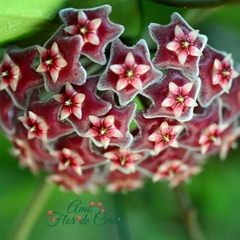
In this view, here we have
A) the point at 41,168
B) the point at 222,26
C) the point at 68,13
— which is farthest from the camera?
the point at 222,26

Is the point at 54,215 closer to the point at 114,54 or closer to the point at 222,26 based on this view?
the point at 114,54

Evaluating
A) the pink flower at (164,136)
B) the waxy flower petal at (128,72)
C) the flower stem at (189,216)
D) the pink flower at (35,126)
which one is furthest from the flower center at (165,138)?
the flower stem at (189,216)

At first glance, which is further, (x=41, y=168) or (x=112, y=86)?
(x=41, y=168)

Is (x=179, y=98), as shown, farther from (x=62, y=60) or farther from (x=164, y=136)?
(x=62, y=60)

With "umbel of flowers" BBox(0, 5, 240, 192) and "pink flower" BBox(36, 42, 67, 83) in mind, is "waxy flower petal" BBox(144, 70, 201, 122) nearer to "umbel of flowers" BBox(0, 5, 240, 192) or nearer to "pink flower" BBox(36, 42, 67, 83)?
"umbel of flowers" BBox(0, 5, 240, 192)

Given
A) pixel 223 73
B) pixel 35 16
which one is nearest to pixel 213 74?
pixel 223 73

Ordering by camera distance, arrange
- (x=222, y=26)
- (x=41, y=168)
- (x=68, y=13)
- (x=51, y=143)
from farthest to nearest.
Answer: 1. (x=222, y=26)
2. (x=41, y=168)
3. (x=51, y=143)
4. (x=68, y=13)

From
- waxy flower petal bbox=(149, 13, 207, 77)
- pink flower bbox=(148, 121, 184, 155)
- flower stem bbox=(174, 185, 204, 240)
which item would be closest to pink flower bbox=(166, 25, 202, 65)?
waxy flower petal bbox=(149, 13, 207, 77)

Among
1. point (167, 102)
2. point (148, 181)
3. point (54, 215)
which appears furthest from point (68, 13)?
point (148, 181)
